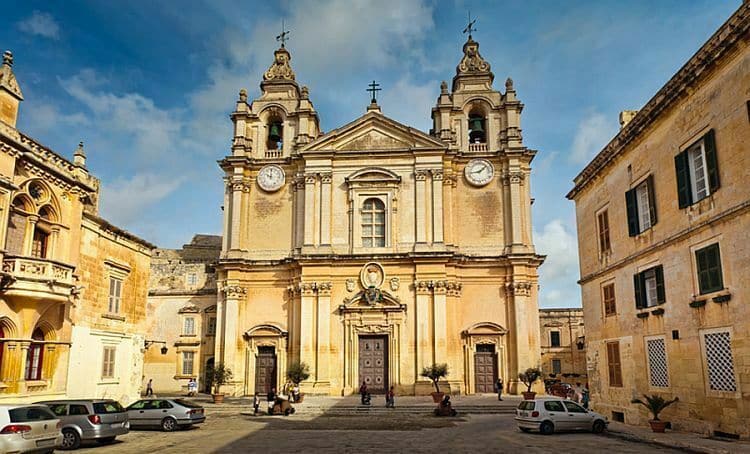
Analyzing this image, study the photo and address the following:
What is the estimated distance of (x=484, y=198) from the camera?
35.3 meters

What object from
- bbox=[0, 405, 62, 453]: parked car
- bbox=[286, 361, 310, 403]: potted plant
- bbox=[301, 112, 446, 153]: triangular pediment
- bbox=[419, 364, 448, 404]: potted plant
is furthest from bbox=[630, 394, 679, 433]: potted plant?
bbox=[301, 112, 446, 153]: triangular pediment

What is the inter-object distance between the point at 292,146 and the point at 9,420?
2646 cm

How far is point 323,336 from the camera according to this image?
32875mm

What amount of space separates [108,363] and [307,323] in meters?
12.2

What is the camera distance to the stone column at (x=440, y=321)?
105 ft

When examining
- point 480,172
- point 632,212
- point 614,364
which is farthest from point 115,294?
point 480,172

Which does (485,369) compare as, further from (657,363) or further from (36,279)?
(36,279)

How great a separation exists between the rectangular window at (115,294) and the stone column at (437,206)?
1669cm

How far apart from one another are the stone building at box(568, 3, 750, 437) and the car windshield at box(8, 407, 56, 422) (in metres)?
15.8

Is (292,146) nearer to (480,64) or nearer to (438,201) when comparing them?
(438,201)

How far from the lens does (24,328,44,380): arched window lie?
1833 cm

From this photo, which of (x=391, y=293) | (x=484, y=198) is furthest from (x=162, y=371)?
(x=484, y=198)

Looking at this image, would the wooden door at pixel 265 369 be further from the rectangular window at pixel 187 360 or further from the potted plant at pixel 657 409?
the potted plant at pixel 657 409

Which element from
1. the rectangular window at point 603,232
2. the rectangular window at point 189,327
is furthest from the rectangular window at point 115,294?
the rectangular window at point 603,232
